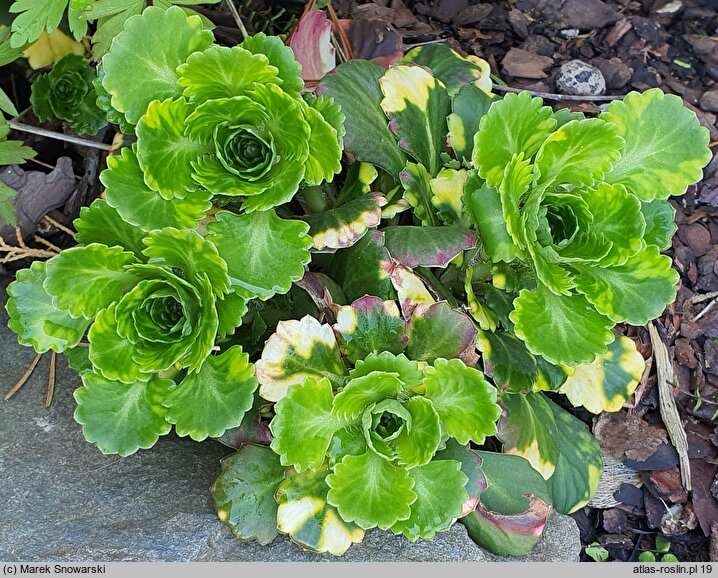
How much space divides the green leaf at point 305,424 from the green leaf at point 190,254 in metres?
0.23

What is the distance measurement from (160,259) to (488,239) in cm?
60

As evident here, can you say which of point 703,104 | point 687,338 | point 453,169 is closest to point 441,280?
point 453,169

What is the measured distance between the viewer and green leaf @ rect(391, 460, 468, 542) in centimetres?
130

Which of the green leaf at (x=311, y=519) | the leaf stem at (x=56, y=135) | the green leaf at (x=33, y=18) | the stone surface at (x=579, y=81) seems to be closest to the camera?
the green leaf at (x=311, y=519)

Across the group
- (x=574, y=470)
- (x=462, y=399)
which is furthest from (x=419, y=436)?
(x=574, y=470)

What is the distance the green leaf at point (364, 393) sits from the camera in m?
1.24

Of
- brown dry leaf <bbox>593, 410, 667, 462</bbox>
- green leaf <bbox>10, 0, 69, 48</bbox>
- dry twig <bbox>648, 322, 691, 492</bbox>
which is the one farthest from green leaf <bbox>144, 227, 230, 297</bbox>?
dry twig <bbox>648, 322, 691, 492</bbox>

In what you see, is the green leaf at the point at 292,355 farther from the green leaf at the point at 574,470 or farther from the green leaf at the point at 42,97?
the green leaf at the point at 42,97

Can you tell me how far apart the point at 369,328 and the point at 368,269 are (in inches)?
5.1

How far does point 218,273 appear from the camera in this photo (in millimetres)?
1248

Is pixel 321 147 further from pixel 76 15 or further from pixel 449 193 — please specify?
pixel 76 15

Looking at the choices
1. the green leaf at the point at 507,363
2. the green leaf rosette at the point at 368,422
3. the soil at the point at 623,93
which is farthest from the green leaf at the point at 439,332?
the soil at the point at 623,93

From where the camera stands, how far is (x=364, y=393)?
127cm
